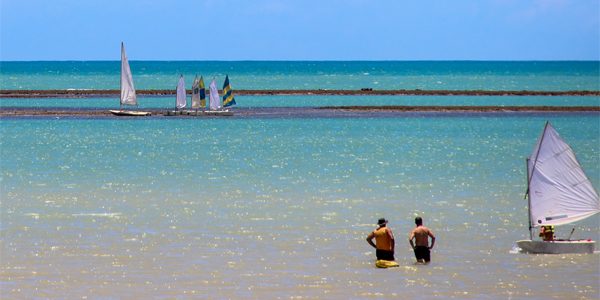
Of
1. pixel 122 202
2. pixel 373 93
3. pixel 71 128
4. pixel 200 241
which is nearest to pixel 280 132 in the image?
pixel 71 128

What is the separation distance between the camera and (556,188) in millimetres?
24297

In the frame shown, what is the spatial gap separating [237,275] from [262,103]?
8909cm

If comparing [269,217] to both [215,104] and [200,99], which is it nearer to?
[200,99]

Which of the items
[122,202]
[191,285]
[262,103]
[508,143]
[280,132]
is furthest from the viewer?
[262,103]

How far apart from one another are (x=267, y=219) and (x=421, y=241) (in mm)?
8209

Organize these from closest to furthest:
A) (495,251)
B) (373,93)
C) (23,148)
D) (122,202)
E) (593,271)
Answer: (593,271) → (495,251) → (122,202) → (23,148) → (373,93)

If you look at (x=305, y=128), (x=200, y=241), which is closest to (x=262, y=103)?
(x=305, y=128)

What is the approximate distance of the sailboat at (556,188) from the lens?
24.2 meters

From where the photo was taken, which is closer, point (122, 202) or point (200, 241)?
point (200, 241)

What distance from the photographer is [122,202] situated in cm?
3247

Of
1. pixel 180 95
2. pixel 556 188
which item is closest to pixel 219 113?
pixel 180 95

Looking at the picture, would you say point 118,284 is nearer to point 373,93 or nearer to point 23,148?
point 23,148

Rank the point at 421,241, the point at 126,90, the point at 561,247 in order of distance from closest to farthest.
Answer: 1. the point at 421,241
2. the point at 561,247
3. the point at 126,90

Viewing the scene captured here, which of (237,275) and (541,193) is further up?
(541,193)
